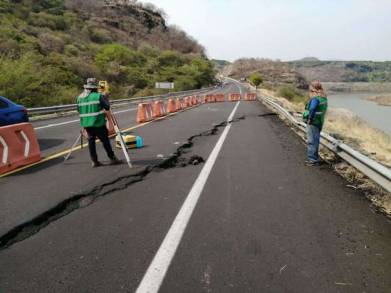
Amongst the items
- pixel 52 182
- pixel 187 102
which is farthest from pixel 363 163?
pixel 187 102

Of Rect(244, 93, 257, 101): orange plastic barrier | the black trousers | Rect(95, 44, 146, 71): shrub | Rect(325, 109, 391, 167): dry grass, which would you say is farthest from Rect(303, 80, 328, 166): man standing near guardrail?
Rect(95, 44, 146, 71): shrub

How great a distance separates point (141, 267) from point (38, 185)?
12.3ft

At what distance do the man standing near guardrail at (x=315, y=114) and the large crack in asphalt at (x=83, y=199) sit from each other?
237cm

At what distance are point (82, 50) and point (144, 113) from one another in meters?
45.9

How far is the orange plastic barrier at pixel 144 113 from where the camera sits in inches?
694

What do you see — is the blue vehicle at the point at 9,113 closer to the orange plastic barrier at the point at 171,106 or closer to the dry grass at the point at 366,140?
the dry grass at the point at 366,140

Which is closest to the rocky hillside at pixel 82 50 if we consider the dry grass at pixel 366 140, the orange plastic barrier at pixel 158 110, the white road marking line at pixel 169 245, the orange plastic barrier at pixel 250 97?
the orange plastic barrier at pixel 158 110

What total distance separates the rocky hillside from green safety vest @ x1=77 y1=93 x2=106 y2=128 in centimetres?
1645

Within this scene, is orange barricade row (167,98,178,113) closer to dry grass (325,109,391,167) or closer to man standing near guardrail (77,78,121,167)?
dry grass (325,109,391,167)

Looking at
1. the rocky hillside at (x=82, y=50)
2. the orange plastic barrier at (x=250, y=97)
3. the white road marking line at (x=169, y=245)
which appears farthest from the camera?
the orange plastic barrier at (x=250, y=97)

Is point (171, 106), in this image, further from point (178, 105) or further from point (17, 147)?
point (17, 147)

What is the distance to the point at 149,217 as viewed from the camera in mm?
5023

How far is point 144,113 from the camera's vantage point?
18078 millimetres

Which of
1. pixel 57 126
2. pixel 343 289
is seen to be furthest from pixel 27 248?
pixel 57 126
